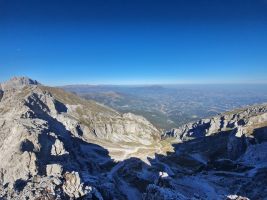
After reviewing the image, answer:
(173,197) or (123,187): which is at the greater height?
(173,197)

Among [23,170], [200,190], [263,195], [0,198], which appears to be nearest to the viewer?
[0,198]

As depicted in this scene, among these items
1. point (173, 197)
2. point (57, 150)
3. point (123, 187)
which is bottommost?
point (123, 187)

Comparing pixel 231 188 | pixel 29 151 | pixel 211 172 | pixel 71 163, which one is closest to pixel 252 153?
pixel 211 172

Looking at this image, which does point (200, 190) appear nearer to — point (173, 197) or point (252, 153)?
point (252, 153)

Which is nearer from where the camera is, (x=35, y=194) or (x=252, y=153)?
(x=35, y=194)

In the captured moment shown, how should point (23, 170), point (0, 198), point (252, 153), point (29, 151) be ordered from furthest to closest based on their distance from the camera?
point (252, 153) < point (29, 151) < point (23, 170) < point (0, 198)

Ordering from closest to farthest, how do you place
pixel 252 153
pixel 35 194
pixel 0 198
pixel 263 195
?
1. pixel 35 194
2. pixel 0 198
3. pixel 263 195
4. pixel 252 153

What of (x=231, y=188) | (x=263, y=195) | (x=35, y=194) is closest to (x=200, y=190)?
(x=231, y=188)

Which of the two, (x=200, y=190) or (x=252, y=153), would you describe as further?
(x=252, y=153)

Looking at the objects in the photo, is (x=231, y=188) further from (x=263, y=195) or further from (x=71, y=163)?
(x=71, y=163)
